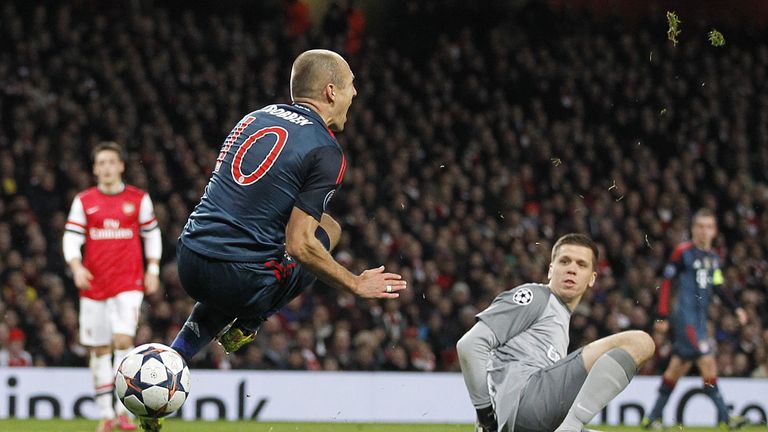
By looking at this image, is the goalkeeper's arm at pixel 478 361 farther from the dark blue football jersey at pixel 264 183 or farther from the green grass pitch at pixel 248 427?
the green grass pitch at pixel 248 427

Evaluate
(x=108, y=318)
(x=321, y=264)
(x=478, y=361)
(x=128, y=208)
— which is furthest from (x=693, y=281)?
(x=321, y=264)

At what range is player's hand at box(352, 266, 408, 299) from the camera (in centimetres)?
546

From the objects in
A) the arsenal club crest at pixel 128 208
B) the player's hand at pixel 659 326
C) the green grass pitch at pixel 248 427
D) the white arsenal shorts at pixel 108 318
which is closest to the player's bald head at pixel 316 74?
the arsenal club crest at pixel 128 208

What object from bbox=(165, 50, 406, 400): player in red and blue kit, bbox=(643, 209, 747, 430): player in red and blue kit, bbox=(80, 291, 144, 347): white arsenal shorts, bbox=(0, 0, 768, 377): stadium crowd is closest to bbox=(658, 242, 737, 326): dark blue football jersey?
bbox=(643, 209, 747, 430): player in red and blue kit

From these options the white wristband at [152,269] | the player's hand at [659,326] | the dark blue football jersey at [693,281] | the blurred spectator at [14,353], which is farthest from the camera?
the player's hand at [659,326]

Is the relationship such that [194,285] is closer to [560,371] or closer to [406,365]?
[560,371]

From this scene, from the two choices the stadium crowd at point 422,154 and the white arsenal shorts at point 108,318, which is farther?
the stadium crowd at point 422,154

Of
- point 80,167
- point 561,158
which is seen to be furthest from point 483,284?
point 80,167

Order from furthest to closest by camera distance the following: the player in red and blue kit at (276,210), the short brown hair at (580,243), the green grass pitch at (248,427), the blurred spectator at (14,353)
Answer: the blurred spectator at (14,353)
the green grass pitch at (248,427)
the short brown hair at (580,243)
the player in red and blue kit at (276,210)

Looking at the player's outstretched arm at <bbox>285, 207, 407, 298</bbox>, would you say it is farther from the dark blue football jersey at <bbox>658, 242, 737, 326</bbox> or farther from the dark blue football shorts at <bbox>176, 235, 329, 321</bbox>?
the dark blue football jersey at <bbox>658, 242, 737, 326</bbox>

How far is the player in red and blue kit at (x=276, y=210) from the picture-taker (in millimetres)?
5430

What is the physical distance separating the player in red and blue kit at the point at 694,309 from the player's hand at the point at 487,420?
528 cm

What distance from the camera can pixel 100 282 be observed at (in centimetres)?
927

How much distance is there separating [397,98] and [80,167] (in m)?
4.85
